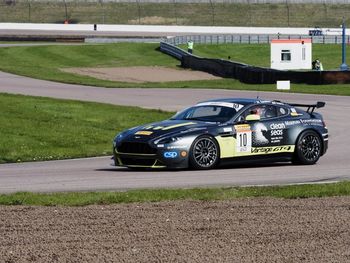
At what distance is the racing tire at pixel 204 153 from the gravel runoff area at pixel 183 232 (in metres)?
3.90

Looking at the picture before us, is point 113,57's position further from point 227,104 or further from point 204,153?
point 204,153

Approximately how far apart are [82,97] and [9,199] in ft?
70.8

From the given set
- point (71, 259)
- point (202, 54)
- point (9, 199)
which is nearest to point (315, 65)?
point (202, 54)

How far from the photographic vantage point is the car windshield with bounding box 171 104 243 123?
679 inches

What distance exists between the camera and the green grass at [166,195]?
12.3m

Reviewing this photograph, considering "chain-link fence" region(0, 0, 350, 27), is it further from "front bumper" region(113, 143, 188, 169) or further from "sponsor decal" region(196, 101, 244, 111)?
"front bumper" region(113, 143, 188, 169)

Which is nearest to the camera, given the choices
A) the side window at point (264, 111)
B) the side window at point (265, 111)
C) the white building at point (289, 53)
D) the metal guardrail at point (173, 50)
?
the side window at point (264, 111)

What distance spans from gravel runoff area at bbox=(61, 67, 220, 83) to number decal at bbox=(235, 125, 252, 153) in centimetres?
3080

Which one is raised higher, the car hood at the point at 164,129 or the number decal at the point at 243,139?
the car hood at the point at 164,129

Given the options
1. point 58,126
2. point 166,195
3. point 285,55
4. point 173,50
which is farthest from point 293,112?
point 173,50

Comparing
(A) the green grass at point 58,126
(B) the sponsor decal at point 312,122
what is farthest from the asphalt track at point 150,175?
(A) the green grass at point 58,126

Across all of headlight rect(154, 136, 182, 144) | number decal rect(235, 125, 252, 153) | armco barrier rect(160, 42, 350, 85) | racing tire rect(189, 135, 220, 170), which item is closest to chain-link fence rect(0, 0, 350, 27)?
armco barrier rect(160, 42, 350, 85)

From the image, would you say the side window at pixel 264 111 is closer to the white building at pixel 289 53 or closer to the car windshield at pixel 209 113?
the car windshield at pixel 209 113

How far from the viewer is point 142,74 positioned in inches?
2042
